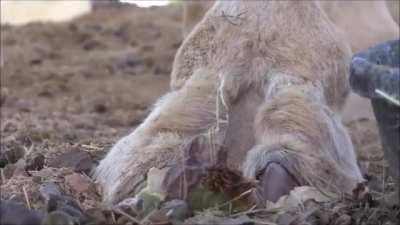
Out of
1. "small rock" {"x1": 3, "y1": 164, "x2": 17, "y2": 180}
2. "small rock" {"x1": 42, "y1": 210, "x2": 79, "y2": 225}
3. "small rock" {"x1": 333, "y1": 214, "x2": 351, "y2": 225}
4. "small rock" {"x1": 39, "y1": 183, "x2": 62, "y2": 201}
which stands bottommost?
"small rock" {"x1": 3, "y1": 164, "x2": 17, "y2": 180}

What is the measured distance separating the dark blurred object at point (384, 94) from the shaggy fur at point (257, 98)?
54 cm

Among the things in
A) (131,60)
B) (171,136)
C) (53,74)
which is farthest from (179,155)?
(131,60)

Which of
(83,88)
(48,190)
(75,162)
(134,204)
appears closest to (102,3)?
(83,88)

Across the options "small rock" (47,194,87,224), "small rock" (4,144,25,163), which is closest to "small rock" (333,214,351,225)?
"small rock" (47,194,87,224)

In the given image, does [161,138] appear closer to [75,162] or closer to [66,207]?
[75,162]

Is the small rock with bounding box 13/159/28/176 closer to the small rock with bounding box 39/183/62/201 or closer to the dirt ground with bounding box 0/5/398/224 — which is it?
the dirt ground with bounding box 0/5/398/224

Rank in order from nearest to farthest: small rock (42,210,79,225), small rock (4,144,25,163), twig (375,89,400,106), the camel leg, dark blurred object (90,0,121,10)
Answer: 1. twig (375,89,400,106)
2. small rock (42,210,79,225)
3. the camel leg
4. small rock (4,144,25,163)
5. dark blurred object (90,0,121,10)

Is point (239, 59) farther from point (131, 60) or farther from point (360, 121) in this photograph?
point (131, 60)

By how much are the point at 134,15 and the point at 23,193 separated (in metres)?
10.1

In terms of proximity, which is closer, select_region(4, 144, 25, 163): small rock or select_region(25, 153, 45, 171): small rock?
select_region(25, 153, 45, 171): small rock

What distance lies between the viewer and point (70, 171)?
8.54 feet

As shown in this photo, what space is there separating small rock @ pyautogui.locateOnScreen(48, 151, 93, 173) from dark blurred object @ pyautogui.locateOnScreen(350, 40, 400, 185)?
1032 mm

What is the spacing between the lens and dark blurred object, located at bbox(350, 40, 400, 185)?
175 centimetres

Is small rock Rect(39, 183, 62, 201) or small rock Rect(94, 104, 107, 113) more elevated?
small rock Rect(39, 183, 62, 201)
